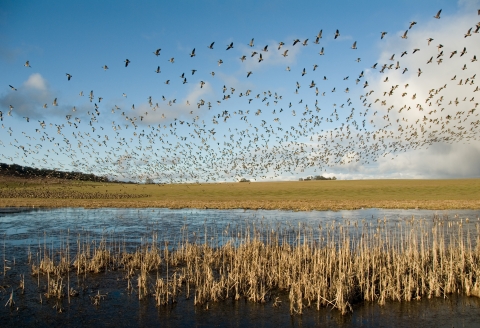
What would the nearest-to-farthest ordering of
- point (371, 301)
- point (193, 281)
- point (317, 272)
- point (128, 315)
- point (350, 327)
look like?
point (350, 327)
point (128, 315)
point (371, 301)
point (317, 272)
point (193, 281)

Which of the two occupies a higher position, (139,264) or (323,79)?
(323,79)

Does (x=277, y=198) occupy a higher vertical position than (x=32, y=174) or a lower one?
lower

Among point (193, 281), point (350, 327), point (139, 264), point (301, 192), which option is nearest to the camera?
point (350, 327)

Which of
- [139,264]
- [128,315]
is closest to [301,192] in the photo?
[139,264]

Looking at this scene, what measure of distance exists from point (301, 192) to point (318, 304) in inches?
3034

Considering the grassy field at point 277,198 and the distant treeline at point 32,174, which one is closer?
the grassy field at point 277,198

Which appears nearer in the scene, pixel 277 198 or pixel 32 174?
pixel 277 198

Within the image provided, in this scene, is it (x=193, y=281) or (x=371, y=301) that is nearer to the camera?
(x=371, y=301)

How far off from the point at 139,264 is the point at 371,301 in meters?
11.0

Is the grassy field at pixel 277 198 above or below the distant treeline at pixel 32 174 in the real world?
below

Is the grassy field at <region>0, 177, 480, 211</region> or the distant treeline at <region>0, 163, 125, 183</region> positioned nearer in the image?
the grassy field at <region>0, 177, 480, 211</region>

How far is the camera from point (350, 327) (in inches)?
473

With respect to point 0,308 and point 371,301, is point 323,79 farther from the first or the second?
point 0,308

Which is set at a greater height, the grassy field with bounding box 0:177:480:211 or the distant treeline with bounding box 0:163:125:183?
the distant treeline with bounding box 0:163:125:183
